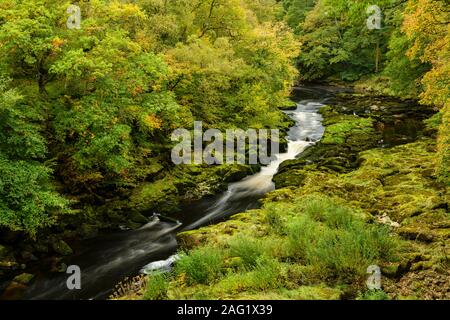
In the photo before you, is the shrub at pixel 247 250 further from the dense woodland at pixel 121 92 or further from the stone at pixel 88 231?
the stone at pixel 88 231

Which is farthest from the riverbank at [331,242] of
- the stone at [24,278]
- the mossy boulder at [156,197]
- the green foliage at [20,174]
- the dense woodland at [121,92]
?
the mossy boulder at [156,197]

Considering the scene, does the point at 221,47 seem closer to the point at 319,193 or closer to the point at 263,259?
the point at 319,193

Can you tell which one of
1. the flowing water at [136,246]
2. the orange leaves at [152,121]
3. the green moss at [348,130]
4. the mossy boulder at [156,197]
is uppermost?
the orange leaves at [152,121]

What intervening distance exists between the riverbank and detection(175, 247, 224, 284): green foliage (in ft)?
0.06

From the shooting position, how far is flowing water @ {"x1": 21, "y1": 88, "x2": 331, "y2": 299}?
10.5 metres

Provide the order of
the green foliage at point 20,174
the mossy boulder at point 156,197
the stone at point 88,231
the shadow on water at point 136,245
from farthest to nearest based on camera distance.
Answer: the mossy boulder at point 156,197 < the stone at point 88,231 < the green foliage at point 20,174 < the shadow on water at point 136,245

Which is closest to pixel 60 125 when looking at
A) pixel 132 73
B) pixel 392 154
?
pixel 132 73

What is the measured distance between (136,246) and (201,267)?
5945mm

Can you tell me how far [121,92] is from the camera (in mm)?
13930

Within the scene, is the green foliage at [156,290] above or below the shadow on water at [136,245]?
above

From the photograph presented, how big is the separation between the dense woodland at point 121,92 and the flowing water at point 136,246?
1236 mm

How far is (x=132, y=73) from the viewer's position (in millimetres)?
14344

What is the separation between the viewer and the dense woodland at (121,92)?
37.9 feet

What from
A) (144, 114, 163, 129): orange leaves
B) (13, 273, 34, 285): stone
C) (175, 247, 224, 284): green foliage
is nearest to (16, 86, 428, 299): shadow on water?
(13, 273, 34, 285): stone
